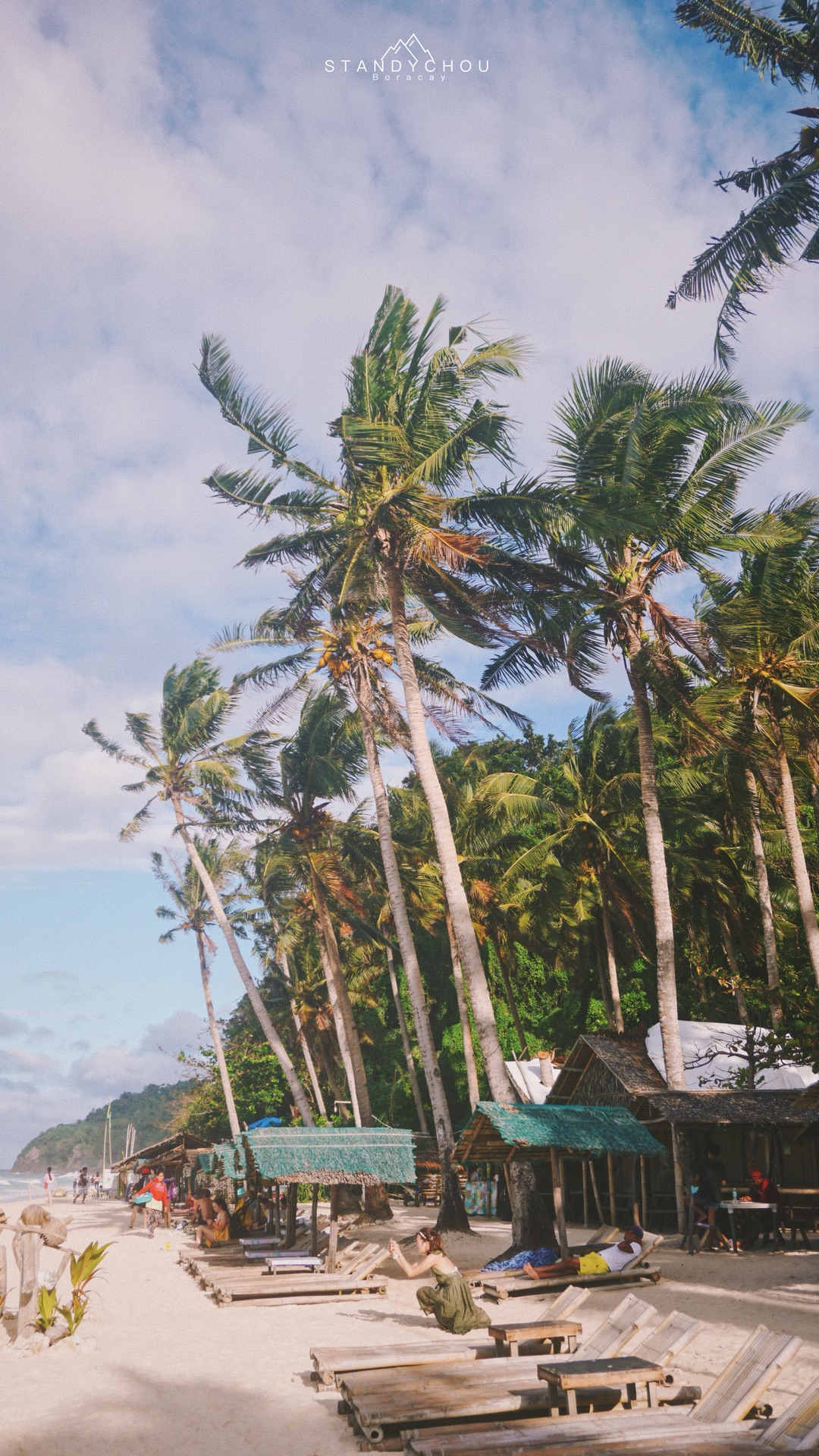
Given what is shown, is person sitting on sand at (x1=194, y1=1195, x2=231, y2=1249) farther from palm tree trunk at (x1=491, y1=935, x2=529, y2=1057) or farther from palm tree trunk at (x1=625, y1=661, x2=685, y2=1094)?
palm tree trunk at (x1=491, y1=935, x2=529, y2=1057)

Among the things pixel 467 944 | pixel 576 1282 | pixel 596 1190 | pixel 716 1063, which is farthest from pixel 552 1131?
pixel 716 1063

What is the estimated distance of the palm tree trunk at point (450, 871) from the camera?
15977 millimetres

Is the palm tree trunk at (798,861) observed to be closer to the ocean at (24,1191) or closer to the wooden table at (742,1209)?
the wooden table at (742,1209)

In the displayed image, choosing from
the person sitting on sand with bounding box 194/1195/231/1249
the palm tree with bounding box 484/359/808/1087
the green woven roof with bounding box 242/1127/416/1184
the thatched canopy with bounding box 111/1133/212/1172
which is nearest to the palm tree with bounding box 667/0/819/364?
the palm tree with bounding box 484/359/808/1087

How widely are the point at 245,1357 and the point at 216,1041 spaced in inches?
1089

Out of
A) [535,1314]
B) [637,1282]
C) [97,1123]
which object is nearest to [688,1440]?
[535,1314]

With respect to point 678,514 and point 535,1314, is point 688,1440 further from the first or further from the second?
point 678,514

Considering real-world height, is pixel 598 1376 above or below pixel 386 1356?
above

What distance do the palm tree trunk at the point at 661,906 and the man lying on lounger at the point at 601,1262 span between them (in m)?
4.77

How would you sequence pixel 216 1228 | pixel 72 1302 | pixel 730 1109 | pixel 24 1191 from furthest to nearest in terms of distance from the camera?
pixel 24 1191, pixel 216 1228, pixel 730 1109, pixel 72 1302

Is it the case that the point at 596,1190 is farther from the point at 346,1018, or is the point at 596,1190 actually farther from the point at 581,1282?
the point at 346,1018

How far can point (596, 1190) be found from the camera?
1955 centimetres

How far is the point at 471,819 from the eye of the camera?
104ft

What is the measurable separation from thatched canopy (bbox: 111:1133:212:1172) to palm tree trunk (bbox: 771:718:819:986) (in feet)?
69.5
